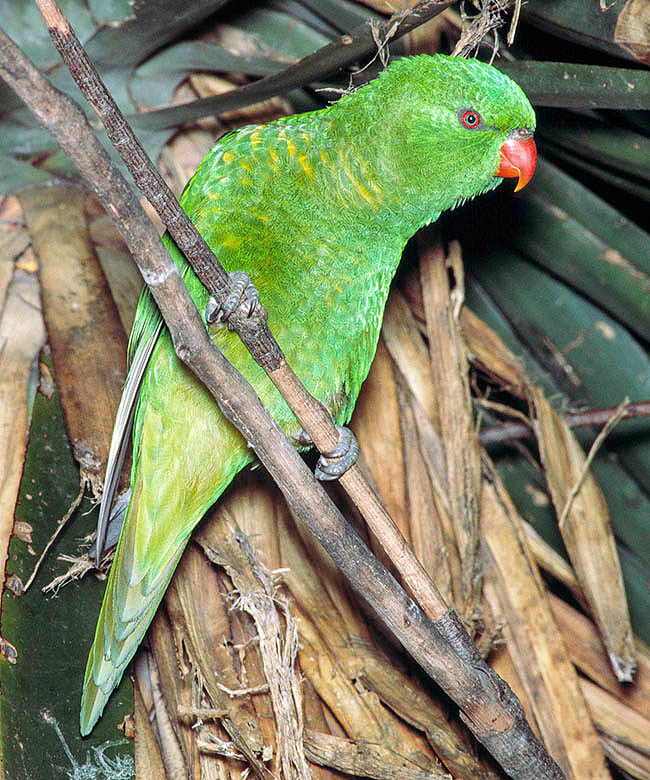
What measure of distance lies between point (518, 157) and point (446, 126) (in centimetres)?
18

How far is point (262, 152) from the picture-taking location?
168 cm

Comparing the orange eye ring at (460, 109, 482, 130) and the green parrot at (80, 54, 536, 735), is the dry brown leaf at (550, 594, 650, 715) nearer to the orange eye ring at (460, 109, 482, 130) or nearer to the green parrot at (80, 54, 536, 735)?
the green parrot at (80, 54, 536, 735)

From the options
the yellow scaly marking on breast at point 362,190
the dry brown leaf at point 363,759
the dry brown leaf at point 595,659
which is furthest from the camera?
the dry brown leaf at point 595,659

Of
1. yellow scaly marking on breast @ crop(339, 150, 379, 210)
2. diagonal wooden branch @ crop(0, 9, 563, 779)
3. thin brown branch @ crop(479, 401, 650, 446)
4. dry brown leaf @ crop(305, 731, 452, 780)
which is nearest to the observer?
diagonal wooden branch @ crop(0, 9, 563, 779)

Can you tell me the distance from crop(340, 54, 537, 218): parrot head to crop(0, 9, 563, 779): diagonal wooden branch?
2.35 ft

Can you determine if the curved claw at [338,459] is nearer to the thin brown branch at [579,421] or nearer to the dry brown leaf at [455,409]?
the dry brown leaf at [455,409]

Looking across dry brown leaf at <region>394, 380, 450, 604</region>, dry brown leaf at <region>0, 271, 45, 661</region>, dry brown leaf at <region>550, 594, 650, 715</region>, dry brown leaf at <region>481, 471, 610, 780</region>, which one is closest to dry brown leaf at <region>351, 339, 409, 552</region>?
dry brown leaf at <region>394, 380, 450, 604</region>

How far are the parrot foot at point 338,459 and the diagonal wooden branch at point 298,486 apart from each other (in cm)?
14

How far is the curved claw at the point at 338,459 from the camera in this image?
1417 millimetres

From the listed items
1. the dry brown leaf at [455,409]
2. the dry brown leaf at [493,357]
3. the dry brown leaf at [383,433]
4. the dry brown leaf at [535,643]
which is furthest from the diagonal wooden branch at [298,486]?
the dry brown leaf at [493,357]

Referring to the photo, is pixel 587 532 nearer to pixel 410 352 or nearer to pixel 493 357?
pixel 493 357

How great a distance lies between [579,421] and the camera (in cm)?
205

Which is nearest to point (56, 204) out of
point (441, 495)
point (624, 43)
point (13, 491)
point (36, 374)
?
point (36, 374)

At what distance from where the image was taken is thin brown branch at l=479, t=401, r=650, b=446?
73.9 inches
